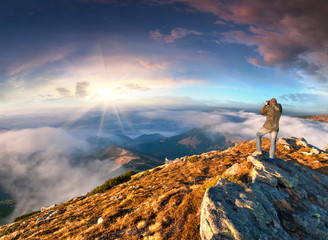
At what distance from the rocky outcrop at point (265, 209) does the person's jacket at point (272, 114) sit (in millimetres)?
3206

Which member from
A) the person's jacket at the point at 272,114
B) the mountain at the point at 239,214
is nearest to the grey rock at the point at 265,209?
the mountain at the point at 239,214

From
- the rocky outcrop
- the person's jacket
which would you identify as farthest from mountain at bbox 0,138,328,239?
the person's jacket

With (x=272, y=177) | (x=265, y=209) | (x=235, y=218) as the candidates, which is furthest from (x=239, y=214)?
(x=272, y=177)

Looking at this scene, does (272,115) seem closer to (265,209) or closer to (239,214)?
(265,209)

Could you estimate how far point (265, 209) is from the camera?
733cm

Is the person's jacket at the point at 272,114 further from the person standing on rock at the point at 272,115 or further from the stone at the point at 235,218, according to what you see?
the stone at the point at 235,218

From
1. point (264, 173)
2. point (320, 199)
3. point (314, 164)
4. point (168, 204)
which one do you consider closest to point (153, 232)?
point (168, 204)

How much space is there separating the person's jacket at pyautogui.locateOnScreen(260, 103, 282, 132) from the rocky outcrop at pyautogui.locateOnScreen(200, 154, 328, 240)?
321 cm

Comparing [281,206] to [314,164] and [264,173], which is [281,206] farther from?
[314,164]

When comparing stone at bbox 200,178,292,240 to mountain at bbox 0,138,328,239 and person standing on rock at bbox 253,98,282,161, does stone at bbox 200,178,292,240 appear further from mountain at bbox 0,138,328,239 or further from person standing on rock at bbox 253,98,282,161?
person standing on rock at bbox 253,98,282,161

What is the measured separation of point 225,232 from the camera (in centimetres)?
545

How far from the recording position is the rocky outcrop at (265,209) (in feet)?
18.7

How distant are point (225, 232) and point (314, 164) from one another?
62.9ft

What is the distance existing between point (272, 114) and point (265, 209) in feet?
24.8
